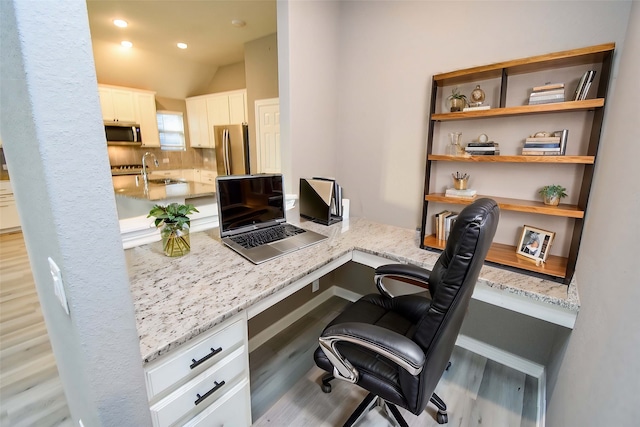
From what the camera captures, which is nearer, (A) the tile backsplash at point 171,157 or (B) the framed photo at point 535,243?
(B) the framed photo at point 535,243

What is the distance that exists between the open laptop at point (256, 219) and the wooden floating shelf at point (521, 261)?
2.93ft

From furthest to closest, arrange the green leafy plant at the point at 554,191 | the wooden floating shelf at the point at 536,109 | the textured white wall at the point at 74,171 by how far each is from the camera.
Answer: the green leafy plant at the point at 554,191 → the wooden floating shelf at the point at 536,109 → the textured white wall at the point at 74,171

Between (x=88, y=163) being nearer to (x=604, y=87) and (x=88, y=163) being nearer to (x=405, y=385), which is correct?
(x=405, y=385)

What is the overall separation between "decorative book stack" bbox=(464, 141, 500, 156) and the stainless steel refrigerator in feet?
10.5

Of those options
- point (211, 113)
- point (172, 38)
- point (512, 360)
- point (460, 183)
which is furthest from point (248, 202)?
point (211, 113)

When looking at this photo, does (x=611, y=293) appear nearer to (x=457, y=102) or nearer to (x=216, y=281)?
(x=457, y=102)

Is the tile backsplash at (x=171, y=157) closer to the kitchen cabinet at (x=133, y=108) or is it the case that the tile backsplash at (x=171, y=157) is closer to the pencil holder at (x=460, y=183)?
the kitchen cabinet at (x=133, y=108)

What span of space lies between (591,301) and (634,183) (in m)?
0.47

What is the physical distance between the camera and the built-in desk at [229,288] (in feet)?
3.14

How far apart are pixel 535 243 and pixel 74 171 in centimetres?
204

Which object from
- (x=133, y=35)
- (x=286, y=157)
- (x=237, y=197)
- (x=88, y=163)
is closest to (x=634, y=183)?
(x=88, y=163)

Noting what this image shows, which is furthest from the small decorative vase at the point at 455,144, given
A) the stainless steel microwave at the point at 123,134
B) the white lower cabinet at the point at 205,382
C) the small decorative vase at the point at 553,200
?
the stainless steel microwave at the point at 123,134

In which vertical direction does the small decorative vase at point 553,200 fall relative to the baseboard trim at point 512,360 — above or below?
above

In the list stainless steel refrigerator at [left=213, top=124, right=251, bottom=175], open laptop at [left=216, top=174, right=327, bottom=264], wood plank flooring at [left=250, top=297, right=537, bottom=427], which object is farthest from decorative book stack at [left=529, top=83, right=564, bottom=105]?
stainless steel refrigerator at [left=213, top=124, right=251, bottom=175]
